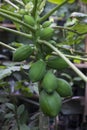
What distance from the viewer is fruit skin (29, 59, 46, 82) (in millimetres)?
670

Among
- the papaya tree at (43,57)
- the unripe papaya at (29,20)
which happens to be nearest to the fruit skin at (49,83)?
the papaya tree at (43,57)

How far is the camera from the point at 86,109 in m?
1.66

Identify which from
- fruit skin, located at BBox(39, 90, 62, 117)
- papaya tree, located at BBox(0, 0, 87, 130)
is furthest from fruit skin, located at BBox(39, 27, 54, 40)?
fruit skin, located at BBox(39, 90, 62, 117)

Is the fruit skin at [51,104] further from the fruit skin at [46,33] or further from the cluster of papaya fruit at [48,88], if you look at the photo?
the fruit skin at [46,33]

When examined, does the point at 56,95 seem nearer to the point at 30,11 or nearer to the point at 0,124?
the point at 30,11

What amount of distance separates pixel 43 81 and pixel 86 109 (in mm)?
1033

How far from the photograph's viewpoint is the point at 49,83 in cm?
65

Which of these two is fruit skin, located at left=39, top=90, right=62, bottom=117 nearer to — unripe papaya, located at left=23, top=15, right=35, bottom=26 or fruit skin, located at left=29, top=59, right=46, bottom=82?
fruit skin, located at left=29, top=59, right=46, bottom=82

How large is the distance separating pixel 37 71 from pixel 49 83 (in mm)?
40

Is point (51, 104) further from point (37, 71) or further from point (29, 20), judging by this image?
point (29, 20)

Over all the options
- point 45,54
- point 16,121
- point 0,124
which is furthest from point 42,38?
point 0,124

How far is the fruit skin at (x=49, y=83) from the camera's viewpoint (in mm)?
646

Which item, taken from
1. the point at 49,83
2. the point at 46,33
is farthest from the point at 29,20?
the point at 49,83

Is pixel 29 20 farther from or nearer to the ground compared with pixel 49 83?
farther from the ground
